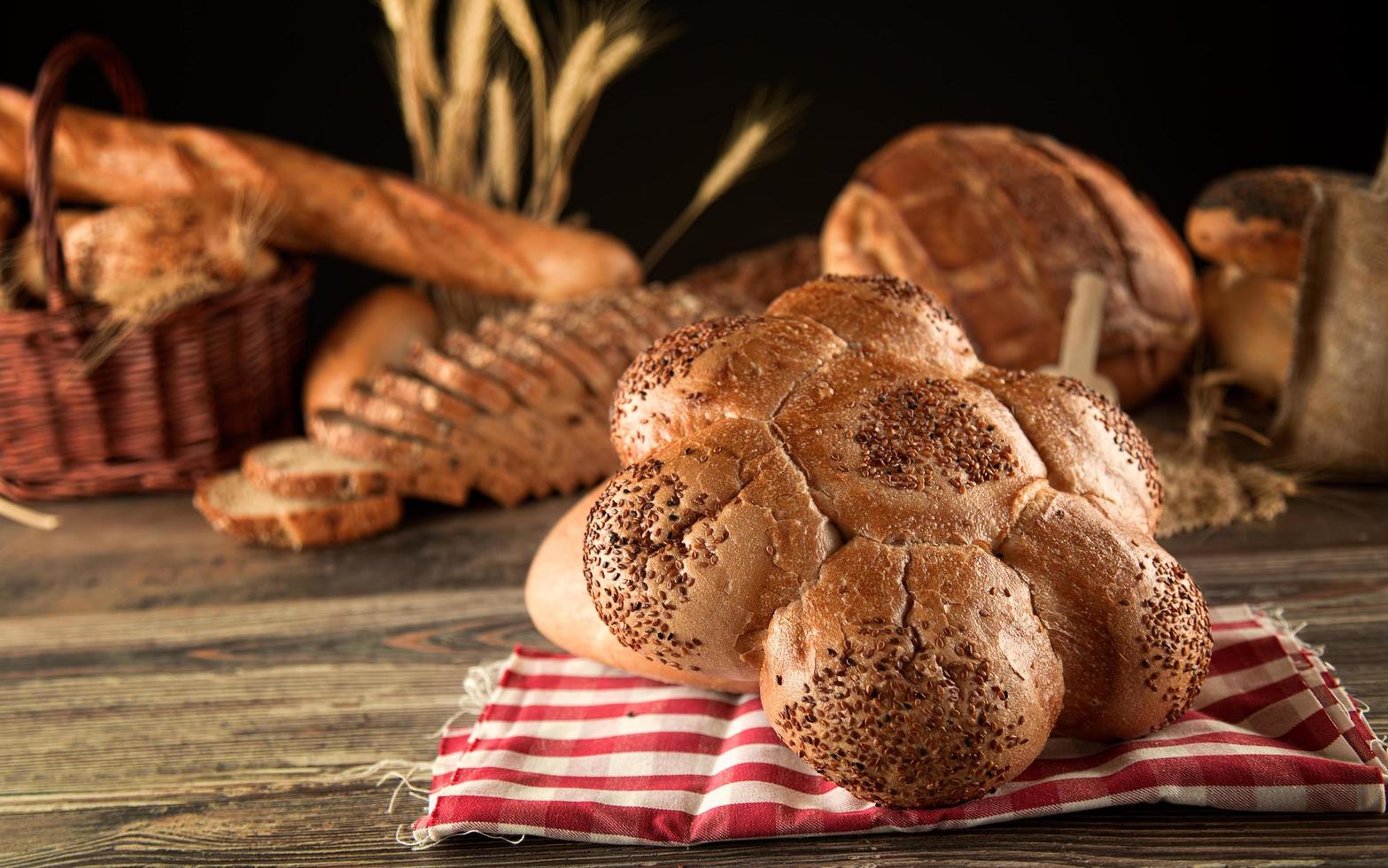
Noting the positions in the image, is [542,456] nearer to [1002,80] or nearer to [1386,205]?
[1386,205]

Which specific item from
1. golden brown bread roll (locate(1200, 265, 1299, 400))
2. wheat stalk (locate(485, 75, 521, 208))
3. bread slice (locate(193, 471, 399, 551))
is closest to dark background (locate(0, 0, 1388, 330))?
wheat stalk (locate(485, 75, 521, 208))

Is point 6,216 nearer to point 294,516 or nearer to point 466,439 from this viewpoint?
point 294,516

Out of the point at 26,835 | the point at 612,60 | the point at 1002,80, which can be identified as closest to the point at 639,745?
the point at 26,835

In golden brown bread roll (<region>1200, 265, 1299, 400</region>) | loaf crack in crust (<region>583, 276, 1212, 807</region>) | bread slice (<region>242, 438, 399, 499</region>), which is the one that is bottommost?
bread slice (<region>242, 438, 399, 499</region>)

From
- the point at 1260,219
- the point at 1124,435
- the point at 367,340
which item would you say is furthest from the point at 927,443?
the point at 367,340

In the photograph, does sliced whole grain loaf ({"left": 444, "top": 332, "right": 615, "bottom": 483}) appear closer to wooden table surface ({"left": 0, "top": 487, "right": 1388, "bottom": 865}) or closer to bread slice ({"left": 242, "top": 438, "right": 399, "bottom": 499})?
wooden table surface ({"left": 0, "top": 487, "right": 1388, "bottom": 865})

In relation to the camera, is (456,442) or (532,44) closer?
(456,442)
